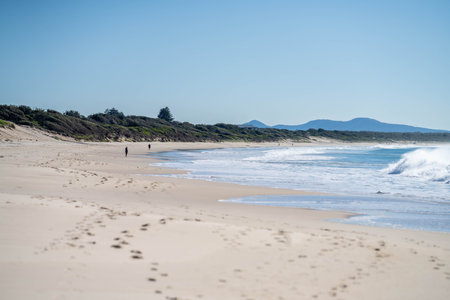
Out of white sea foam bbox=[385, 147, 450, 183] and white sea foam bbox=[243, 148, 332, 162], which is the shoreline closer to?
white sea foam bbox=[385, 147, 450, 183]

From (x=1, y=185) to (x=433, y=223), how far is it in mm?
12307

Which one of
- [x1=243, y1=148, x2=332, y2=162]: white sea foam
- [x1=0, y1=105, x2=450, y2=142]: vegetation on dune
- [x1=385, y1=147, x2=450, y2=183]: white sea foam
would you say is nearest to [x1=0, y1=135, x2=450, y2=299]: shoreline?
[x1=385, y1=147, x2=450, y2=183]: white sea foam

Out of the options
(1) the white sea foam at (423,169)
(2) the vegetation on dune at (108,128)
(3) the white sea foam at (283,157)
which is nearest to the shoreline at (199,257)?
(1) the white sea foam at (423,169)

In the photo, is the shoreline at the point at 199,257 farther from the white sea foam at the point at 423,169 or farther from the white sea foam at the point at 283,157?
the white sea foam at the point at 283,157

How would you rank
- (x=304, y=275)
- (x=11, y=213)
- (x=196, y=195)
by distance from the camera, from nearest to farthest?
(x=304, y=275)
(x=11, y=213)
(x=196, y=195)

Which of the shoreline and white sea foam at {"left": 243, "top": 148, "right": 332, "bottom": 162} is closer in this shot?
the shoreline

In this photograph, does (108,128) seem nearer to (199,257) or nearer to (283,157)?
(283,157)

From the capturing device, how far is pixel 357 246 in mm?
6734

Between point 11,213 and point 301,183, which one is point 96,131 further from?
point 11,213

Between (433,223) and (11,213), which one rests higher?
(11,213)

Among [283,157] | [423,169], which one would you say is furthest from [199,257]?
[283,157]

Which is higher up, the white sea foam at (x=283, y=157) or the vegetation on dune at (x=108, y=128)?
the vegetation on dune at (x=108, y=128)

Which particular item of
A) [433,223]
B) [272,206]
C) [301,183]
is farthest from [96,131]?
[433,223]

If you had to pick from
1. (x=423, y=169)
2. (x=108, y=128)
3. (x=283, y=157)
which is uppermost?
(x=108, y=128)
